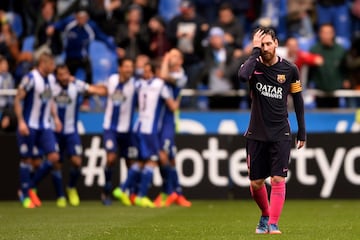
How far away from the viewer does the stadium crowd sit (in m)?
21.7

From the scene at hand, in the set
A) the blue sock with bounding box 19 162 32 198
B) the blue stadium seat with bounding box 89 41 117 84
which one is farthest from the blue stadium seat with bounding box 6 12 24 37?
the blue sock with bounding box 19 162 32 198

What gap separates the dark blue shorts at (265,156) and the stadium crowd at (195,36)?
30.2ft

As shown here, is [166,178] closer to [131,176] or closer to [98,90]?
[131,176]

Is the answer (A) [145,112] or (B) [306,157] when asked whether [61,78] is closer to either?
(A) [145,112]

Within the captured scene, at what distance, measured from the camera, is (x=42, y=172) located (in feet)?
63.1

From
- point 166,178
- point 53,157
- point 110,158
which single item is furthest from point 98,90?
point 166,178

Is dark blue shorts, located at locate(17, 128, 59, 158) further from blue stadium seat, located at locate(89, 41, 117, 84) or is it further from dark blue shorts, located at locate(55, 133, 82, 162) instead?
blue stadium seat, located at locate(89, 41, 117, 84)

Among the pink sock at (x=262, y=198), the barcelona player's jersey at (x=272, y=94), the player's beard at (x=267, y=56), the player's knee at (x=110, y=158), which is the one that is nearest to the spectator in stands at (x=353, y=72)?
the player's knee at (x=110, y=158)

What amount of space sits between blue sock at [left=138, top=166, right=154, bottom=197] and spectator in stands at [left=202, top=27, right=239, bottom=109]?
9.57ft

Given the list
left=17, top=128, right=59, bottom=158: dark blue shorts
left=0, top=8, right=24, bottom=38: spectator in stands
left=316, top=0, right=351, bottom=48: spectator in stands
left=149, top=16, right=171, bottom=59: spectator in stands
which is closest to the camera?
left=17, top=128, right=59, bottom=158: dark blue shorts

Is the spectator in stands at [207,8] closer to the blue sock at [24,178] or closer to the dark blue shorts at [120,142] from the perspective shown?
the dark blue shorts at [120,142]

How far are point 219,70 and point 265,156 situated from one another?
31.6 ft

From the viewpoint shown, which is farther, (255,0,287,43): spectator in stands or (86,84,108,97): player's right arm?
(255,0,287,43): spectator in stands

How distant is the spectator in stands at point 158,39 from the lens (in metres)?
22.9
